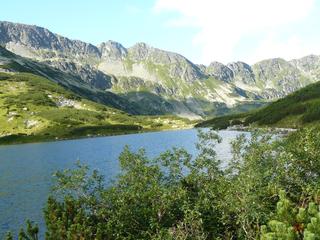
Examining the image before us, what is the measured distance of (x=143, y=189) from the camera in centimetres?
4172

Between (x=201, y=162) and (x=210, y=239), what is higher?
(x=201, y=162)

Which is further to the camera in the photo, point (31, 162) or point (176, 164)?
point (31, 162)

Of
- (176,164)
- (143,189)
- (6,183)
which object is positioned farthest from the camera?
(6,183)

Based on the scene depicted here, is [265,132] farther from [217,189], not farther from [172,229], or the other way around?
[172,229]

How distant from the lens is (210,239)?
138 feet

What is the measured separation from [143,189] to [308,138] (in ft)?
55.9

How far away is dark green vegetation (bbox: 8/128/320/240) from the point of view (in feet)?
123

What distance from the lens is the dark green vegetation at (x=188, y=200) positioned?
123 feet

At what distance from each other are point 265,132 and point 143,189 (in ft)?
56.0

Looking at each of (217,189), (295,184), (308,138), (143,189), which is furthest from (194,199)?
(308,138)

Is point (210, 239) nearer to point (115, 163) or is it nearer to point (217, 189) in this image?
point (217, 189)

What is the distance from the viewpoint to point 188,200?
136ft

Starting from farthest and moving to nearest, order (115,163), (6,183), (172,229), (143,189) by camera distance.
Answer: (115,163)
(6,183)
(143,189)
(172,229)

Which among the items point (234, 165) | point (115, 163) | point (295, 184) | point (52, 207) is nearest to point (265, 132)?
point (234, 165)
